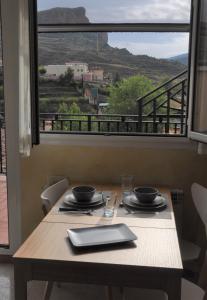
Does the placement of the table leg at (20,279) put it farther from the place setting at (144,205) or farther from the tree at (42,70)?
the tree at (42,70)

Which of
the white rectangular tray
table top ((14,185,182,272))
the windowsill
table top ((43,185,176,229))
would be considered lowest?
table top ((14,185,182,272))

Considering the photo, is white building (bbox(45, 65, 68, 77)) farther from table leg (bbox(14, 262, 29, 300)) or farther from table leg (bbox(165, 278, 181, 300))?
table leg (bbox(165, 278, 181, 300))

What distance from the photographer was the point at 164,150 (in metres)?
2.71

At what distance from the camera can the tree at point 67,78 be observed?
2846 millimetres

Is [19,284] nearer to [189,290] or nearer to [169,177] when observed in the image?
[189,290]

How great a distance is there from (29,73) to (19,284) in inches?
57.4

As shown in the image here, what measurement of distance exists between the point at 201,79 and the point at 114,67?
65 cm

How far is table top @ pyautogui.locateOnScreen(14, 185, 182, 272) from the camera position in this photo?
153cm


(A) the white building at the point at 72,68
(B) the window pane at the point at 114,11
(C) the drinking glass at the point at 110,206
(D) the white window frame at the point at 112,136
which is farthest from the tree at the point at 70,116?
(C) the drinking glass at the point at 110,206

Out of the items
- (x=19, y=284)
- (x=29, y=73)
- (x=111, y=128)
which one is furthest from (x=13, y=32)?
(x=19, y=284)

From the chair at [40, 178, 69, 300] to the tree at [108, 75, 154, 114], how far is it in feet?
2.21

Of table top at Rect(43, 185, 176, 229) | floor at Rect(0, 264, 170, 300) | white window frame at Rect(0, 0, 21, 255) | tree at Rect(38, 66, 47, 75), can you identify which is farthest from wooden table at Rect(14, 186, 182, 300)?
tree at Rect(38, 66, 47, 75)

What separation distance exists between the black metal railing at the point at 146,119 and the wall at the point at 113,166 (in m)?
0.16

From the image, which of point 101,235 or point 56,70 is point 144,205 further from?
point 56,70
